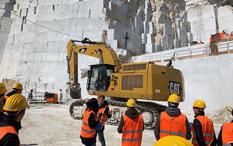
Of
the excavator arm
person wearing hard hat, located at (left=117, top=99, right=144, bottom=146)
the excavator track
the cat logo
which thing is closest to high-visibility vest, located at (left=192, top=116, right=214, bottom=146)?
person wearing hard hat, located at (left=117, top=99, right=144, bottom=146)

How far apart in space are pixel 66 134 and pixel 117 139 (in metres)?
2.04

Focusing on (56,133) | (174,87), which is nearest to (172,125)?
(56,133)

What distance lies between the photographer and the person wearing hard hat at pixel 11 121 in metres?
2.34

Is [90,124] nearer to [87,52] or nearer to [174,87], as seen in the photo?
[174,87]

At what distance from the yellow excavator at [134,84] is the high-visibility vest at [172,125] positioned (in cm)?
708

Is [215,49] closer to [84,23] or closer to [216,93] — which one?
[216,93]

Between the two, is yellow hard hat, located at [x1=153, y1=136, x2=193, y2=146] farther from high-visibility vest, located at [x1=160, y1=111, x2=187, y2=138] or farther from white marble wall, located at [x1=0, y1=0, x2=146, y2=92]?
white marble wall, located at [x1=0, y1=0, x2=146, y2=92]

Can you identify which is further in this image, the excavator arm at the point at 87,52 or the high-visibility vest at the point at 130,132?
the excavator arm at the point at 87,52

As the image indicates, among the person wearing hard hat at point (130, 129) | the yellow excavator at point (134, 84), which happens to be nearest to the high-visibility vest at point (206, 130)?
the person wearing hard hat at point (130, 129)

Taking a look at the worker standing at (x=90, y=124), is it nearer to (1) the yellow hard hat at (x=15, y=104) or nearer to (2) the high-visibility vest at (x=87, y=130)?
(2) the high-visibility vest at (x=87, y=130)

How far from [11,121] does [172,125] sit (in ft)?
8.78

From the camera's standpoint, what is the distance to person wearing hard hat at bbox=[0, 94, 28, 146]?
2.34 meters

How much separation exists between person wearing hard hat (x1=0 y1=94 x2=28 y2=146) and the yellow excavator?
918cm

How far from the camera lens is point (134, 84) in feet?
40.0
